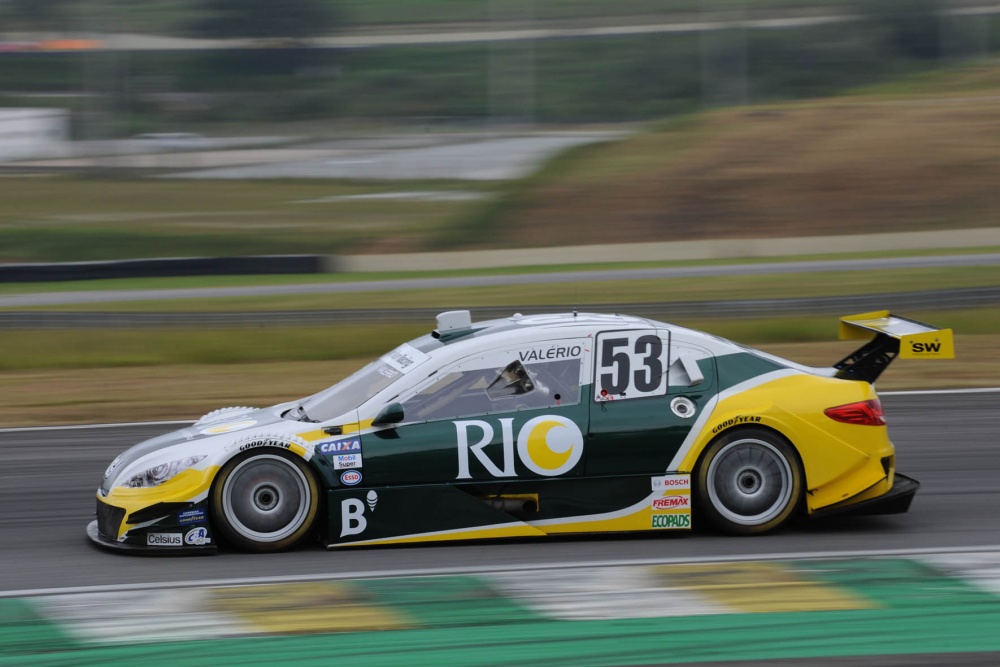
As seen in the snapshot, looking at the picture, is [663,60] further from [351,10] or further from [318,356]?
[318,356]

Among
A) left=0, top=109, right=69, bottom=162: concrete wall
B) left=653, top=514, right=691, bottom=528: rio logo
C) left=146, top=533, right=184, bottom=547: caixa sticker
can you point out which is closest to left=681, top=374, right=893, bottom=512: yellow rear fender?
left=653, top=514, right=691, bottom=528: rio logo

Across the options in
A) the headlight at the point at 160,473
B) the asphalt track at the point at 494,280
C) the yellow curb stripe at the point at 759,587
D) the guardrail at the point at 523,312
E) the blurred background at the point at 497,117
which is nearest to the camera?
the yellow curb stripe at the point at 759,587

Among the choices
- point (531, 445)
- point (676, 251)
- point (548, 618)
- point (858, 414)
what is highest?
point (676, 251)

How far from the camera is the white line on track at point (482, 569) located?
5777mm

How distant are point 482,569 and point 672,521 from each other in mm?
1129

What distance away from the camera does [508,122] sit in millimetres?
58062

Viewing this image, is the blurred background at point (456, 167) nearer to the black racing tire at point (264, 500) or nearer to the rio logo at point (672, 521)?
the black racing tire at point (264, 500)

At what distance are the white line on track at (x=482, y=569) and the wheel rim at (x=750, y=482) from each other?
14.4 inches

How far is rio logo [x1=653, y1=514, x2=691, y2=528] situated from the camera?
21.2ft

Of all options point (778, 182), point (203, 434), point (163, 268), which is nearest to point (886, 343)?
point (203, 434)

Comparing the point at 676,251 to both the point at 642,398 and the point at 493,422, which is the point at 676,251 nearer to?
the point at 642,398

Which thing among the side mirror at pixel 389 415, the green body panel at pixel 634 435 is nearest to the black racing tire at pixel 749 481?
the green body panel at pixel 634 435

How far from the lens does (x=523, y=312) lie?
1767cm

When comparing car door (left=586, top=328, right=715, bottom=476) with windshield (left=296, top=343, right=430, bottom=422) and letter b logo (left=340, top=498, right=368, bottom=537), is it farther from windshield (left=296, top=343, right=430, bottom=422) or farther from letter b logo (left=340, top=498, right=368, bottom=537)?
letter b logo (left=340, top=498, right=368, bottom=537)
